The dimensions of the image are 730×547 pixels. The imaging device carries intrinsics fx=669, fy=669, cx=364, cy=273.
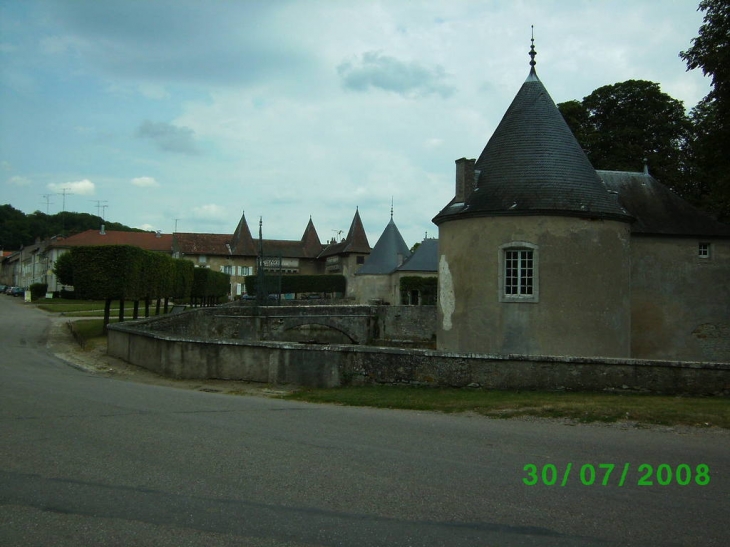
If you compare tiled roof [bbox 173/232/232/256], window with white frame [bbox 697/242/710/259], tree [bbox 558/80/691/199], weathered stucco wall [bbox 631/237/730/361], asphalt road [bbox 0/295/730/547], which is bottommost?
asphalt road [bbox 0/295/730/547]

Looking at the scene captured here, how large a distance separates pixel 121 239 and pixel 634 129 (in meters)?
63.0

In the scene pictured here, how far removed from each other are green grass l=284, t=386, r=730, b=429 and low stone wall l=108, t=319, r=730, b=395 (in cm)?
28

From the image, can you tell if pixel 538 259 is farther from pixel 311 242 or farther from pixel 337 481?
pixel 311 242

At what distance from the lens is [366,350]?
13.4 meters

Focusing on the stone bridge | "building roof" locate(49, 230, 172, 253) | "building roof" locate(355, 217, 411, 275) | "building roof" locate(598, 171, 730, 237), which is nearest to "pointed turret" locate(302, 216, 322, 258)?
"building roof" locate(49, 230, 172, 253)

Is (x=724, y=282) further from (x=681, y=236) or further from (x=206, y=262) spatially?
(x=206, y=262)

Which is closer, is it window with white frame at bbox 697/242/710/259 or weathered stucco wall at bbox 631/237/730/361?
weathered stucco wall at bbox 631/237/730/361

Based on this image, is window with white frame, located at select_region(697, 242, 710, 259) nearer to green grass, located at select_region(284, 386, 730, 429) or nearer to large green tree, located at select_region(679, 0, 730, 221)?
large green tree, located at select_region(679, 0, 730, 221)

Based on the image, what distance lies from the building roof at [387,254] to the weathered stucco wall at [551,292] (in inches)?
1333

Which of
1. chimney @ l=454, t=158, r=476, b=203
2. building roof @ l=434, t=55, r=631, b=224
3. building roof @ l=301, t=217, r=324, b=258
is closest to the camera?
building roof @ l=434, t=55, r=631, b=224

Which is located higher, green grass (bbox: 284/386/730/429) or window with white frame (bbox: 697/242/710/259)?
window with white frame (bbox: 697/242/710/259)

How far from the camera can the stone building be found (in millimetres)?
19094

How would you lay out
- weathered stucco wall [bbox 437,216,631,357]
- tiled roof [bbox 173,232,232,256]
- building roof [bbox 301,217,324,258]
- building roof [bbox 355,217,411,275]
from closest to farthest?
weathered stucco wall [bbox 437,216,631,357] → building roof [bbox 355,217,411,275] → tiled roof [bbox 173,232,232,256] → building roof [bbox 301,217,324,258]

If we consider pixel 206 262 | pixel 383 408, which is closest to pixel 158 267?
pixel 383 408
